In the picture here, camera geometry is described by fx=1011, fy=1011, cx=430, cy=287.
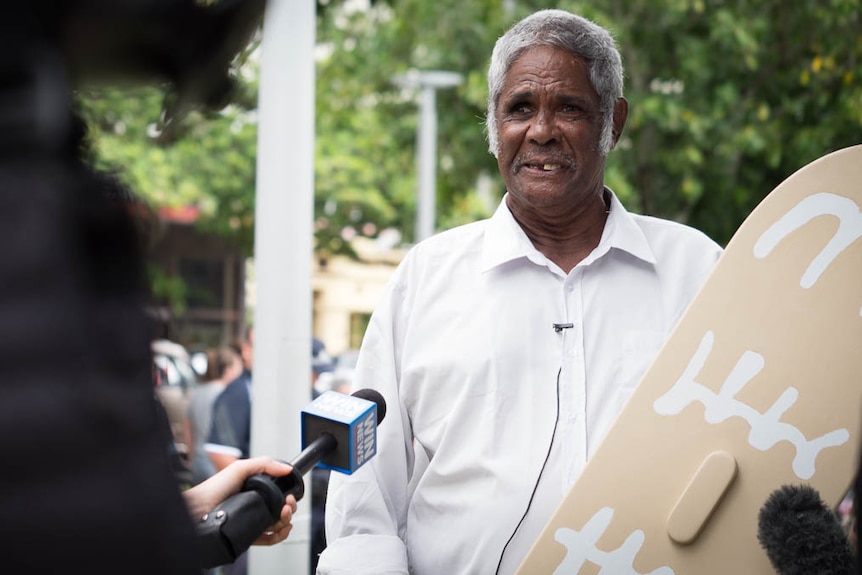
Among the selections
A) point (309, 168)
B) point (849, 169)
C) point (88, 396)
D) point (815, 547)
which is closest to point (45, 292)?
point (88, 396)

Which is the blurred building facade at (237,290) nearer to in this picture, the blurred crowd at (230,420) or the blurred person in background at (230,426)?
the blurred crowd at (230,420)

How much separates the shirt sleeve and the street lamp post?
7.66m

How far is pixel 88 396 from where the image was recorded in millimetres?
805

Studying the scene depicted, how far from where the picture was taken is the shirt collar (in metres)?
2.34

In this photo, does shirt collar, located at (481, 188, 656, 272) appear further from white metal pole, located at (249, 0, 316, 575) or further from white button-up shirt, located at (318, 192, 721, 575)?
white metal pole, located at (249, 0, 316, 575)

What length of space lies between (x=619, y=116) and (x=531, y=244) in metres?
0.41

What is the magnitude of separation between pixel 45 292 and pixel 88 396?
89 millimetres

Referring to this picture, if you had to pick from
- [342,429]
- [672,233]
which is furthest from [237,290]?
[342,429]

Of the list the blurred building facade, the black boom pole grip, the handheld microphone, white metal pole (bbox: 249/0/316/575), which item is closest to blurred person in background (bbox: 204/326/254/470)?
white metal pole (bbox: 249/0/316/575)

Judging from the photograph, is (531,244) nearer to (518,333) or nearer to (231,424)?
(518,333)

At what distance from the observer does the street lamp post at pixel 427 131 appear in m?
9.83

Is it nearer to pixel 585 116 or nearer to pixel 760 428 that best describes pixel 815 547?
pixel 760 428

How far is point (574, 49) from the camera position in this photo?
7.66 feet

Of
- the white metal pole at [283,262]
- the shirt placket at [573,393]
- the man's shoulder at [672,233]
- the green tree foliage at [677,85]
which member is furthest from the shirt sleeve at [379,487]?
the green tree foliage at [677,85]
